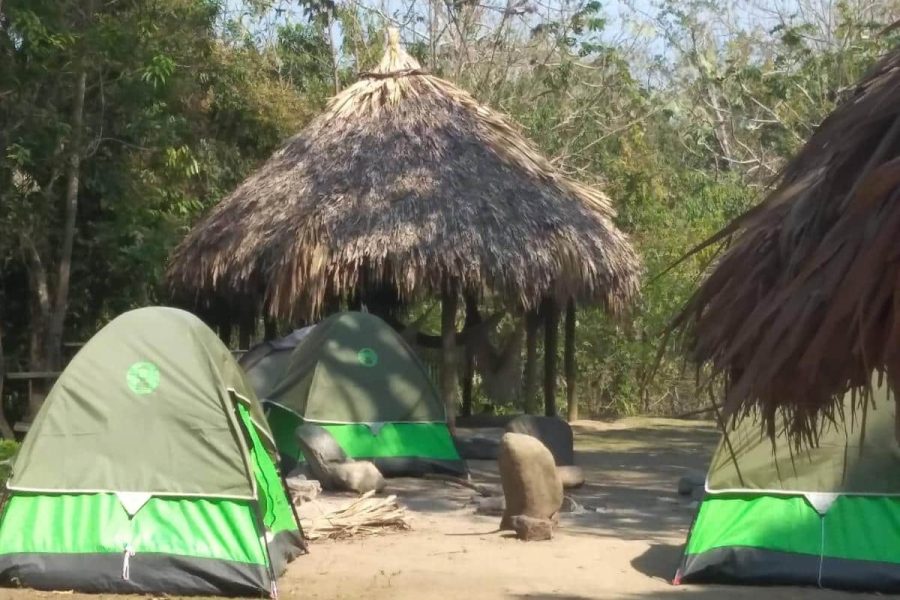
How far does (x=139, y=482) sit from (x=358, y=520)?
2.17 m

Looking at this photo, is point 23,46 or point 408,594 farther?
point 23,46

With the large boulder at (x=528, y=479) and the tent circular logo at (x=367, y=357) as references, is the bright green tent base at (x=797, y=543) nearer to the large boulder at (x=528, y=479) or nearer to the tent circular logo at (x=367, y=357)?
the large boulder at (x=528, y=479)

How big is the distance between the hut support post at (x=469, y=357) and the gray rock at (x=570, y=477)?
428 cm

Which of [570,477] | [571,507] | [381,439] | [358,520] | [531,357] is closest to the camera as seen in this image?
[358,520]

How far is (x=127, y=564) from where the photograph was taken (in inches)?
272

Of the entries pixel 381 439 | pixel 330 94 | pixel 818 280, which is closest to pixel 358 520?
pixel 381 439

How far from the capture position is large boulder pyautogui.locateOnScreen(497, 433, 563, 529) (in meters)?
8.65

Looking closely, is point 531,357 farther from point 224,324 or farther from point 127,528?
point 127,528

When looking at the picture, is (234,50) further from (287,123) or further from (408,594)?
(408,594)

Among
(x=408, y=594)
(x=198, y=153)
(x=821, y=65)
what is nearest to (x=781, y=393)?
(x=408, y=594)

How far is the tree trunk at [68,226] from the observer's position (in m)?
13.1

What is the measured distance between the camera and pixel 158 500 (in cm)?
703

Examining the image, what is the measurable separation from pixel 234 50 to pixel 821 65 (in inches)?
350

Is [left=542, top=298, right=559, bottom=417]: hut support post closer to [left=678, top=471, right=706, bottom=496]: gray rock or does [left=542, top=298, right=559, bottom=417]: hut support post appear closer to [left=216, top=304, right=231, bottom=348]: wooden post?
[left=216, top=304, right=231, bottom=348]: wooden post
